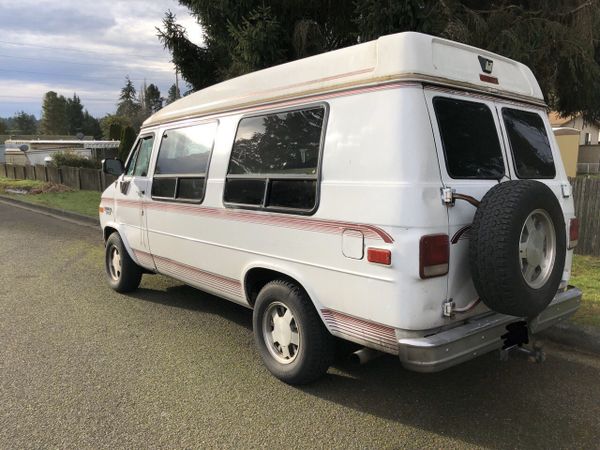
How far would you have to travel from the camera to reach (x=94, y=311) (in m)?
5.45

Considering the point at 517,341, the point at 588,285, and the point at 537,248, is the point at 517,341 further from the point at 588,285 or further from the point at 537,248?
the point at 588,285

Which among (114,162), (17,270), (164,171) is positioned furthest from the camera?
(17,270)

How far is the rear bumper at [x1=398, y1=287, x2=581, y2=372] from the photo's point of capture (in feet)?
9.07

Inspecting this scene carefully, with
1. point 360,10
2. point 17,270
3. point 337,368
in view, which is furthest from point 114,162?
point 360,10

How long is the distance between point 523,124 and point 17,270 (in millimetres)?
7038

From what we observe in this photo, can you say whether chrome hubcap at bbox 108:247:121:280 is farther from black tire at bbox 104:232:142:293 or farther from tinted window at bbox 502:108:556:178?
tinted window at bbox 502:108:556:178

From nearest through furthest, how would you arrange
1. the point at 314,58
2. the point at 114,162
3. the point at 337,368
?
1. the point at 314,58
2. the point at 337,368
3. the point at 114,162

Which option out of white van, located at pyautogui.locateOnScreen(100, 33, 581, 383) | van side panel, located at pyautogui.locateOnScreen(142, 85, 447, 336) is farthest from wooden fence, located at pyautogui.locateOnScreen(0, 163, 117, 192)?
van side panel, located at pyautogui.locateOnScreen(142, 85, 447, 336)

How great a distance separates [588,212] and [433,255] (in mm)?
5911

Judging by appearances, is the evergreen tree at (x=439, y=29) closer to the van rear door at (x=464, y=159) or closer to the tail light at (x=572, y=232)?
the tail light at (x=572, y=232)

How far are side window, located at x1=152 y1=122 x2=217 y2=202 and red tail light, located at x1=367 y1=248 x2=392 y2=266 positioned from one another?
203 centimetres

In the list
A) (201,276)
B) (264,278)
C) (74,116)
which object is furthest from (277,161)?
(74,116)

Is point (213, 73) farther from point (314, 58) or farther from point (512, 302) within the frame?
point (512, 302)

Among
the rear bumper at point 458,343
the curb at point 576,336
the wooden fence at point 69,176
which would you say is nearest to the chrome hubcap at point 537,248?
the rear bumper at point 458,343
